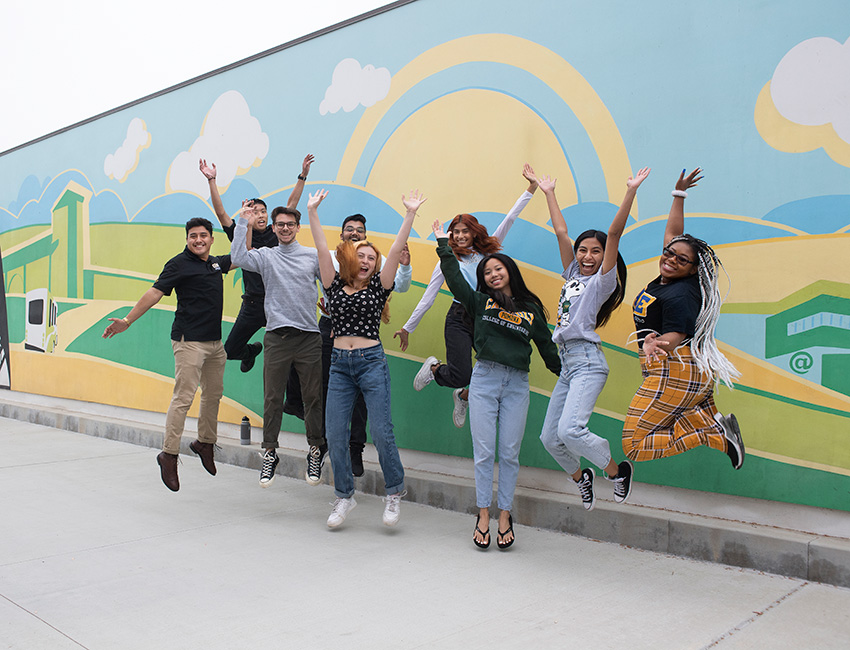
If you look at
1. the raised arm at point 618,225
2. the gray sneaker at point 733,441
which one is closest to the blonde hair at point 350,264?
the raised arm at point 618,225

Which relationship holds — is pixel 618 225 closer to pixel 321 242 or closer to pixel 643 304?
pixel 643 304

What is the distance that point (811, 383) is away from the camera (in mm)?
4234

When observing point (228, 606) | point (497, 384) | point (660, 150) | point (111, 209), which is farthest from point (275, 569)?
point (111, 209)

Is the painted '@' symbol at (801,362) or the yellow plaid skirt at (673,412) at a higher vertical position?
the painted '@' symbol at (801,362)

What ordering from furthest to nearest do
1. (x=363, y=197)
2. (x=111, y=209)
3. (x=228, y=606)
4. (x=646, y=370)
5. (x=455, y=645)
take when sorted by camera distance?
(x=111, y=209) → (x=363, y=197) → (x=646, y=370) → (x=228, y=606) → (x=455, y=645)

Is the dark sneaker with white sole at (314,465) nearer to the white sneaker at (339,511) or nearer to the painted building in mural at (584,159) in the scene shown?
the white sneaker at (339,511)

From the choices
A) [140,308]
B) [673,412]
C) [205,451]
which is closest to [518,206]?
[673,412]

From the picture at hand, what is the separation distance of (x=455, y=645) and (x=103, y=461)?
5578 mm

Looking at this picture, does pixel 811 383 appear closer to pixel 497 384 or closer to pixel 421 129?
pixel 497 384

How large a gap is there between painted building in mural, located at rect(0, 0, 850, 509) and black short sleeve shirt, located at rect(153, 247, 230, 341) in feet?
5.34

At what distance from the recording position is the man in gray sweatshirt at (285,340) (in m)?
5.41

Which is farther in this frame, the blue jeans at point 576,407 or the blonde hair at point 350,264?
the blonde hair at point 350,264

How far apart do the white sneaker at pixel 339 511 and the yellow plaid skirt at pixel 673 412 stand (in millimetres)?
1957

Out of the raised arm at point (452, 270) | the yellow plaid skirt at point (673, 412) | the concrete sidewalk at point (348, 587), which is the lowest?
the concrete sidewalk at point (348, 587)
